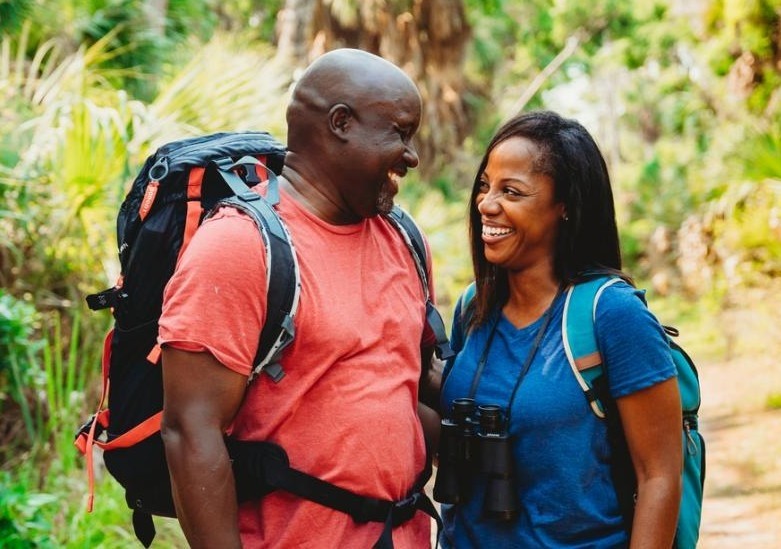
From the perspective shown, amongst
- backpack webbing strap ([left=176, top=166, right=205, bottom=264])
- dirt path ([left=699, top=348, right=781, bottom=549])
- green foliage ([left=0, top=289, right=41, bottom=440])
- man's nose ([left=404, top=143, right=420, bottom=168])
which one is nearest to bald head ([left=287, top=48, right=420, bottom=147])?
man's nose ([left=404, top=143, right=420, bottom=168])

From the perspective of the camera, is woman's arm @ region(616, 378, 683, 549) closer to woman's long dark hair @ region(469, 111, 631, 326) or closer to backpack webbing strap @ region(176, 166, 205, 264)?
woman's long dark hair @ region(469, 111, 631, 326)

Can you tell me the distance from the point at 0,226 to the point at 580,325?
4472mm

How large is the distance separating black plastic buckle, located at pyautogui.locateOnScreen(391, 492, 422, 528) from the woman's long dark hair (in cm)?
70

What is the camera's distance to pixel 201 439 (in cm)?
219

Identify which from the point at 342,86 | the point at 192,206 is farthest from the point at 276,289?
the point at 342,86

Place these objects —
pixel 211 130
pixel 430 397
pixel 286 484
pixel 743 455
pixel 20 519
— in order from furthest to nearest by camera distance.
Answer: pixel 743 455 < pixel 211 130 < pixel 20 519 < pixel 430 397 < pixel 286 484

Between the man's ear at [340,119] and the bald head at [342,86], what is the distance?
15 mm

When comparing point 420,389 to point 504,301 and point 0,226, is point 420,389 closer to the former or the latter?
point 504,301

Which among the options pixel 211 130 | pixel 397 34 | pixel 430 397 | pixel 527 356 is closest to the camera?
pixel 527 356

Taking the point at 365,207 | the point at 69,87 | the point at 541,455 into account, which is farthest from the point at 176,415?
the point at 69,87

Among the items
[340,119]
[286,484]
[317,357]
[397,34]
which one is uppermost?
[397,34]

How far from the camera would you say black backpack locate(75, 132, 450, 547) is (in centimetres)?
227

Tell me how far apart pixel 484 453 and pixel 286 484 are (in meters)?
0.52

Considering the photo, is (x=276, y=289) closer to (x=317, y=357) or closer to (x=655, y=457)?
(x=317, y=357)
